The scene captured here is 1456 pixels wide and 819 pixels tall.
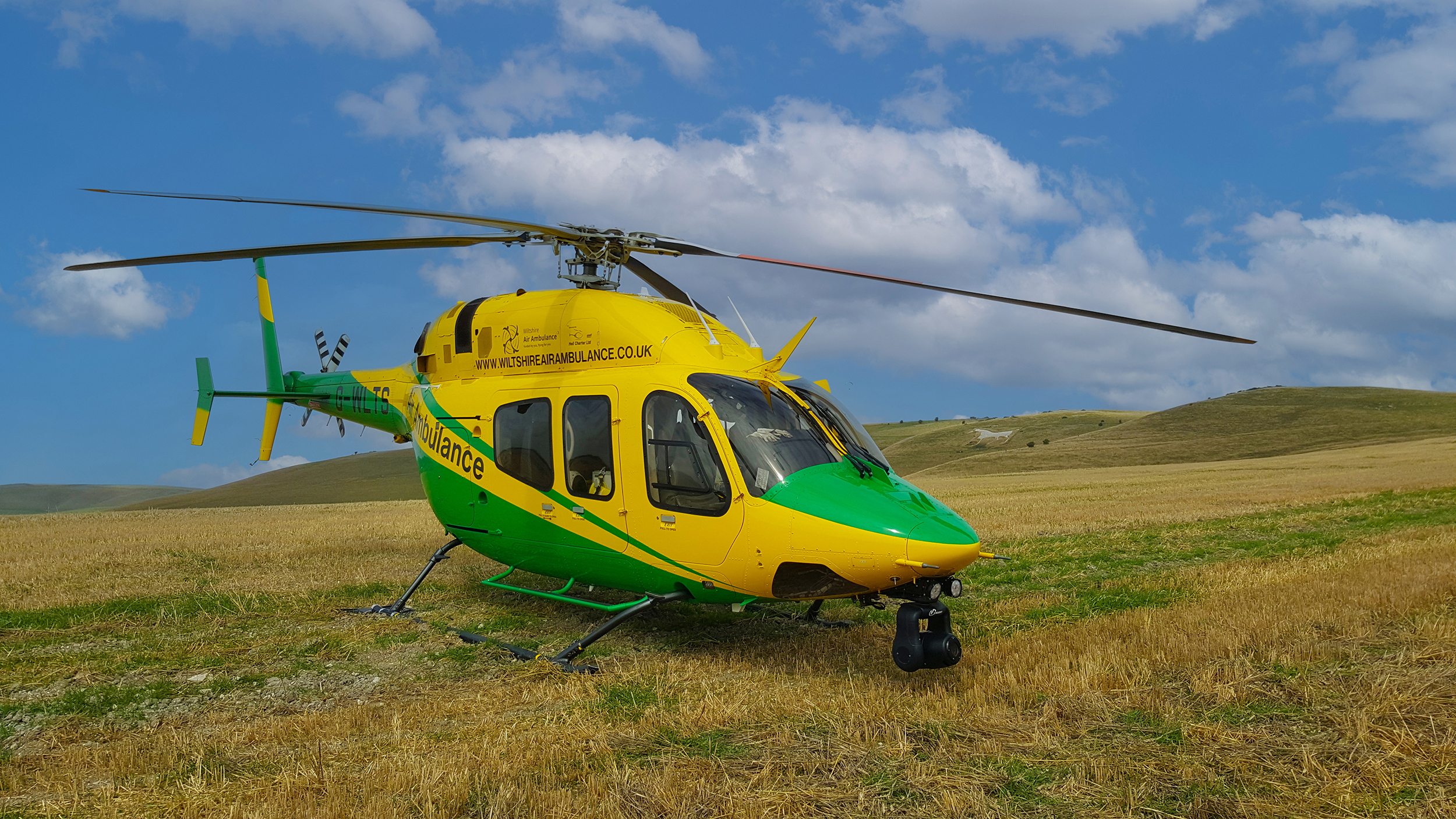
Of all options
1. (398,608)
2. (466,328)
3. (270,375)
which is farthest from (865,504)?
(270,375)

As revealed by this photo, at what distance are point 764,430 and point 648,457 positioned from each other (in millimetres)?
1213

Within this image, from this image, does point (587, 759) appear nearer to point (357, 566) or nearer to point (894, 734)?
point (894, 734)

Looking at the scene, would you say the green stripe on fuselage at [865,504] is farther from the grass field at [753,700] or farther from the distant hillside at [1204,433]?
the distant hillside at [1204,433]

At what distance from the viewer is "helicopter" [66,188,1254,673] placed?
7305 mm

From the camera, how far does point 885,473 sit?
8.26m

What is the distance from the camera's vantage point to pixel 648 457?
8625 millimetres

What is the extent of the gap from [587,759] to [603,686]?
197 cm

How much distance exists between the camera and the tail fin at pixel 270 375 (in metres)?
15.4

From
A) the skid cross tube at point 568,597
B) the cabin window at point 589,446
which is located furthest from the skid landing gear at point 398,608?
the cabin window at point 589,446

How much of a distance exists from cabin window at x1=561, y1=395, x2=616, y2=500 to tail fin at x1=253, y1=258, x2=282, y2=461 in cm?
825

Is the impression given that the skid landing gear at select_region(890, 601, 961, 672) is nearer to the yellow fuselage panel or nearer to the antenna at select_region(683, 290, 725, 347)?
the yellow fuselage panel

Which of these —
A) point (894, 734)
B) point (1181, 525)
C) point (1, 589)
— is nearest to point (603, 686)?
point (894, 734)

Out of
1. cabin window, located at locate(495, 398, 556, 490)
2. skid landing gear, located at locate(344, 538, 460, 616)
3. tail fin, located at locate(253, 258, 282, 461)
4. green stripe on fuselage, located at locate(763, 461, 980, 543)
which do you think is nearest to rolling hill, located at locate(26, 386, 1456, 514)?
tail fin, located at locate(253, 258, 282, 461)

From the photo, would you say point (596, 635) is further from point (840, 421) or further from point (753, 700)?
point (840, 421)
